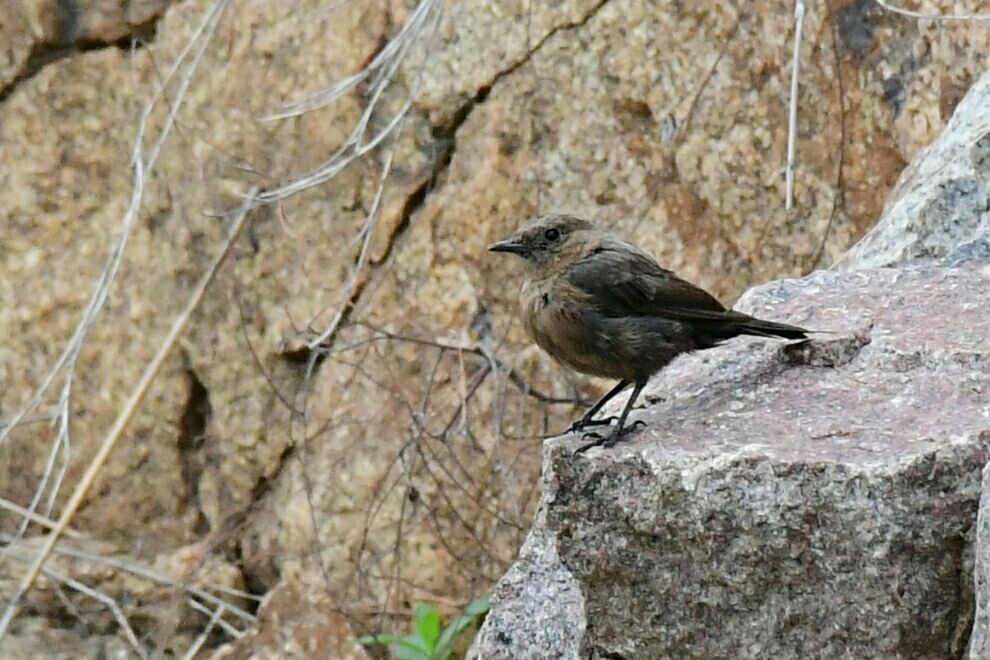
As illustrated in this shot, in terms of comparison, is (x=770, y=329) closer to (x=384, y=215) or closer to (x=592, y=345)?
(x=592, y=345)

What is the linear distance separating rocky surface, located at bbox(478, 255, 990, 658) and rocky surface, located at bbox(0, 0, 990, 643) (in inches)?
74.7

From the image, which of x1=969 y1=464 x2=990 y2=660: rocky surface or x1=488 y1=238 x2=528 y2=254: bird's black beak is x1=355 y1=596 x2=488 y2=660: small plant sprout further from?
x1=969 y1=464 x2=990 y2=660: rocky surface

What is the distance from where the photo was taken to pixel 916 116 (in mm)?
5691

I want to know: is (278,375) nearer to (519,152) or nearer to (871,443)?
(519,152)

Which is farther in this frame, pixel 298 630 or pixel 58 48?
pixel 58 48

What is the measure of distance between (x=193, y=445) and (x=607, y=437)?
3.58m

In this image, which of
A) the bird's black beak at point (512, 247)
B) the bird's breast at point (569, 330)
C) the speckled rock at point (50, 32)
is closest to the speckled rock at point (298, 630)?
the bird's black beak at point (512, 247)

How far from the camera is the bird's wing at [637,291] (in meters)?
4.18

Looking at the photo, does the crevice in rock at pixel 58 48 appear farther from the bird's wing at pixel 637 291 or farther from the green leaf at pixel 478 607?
the bird's wing at pixel 637 291

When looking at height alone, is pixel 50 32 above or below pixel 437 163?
above

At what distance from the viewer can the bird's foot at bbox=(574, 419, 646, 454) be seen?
357cm

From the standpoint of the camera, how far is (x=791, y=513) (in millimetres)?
3250

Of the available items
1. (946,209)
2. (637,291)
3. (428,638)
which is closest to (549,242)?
(637,291)

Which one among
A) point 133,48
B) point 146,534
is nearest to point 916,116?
point 133,48
